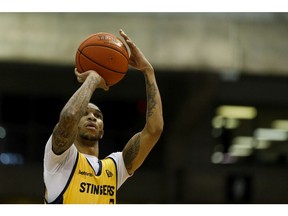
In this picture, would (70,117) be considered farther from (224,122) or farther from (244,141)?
(244,141)

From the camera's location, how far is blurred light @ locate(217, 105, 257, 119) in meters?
14.4

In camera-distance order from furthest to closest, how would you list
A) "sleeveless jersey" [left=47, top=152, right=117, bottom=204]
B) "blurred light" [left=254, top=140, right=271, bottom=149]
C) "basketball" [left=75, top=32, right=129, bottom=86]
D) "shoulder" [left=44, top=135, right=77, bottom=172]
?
"blurred light" [left=254, top=140, right=271, bottom=149], "basketball" [left=75, top=32, right=129, bottom=86], "sleeveless jersey" [left=47, top=152, right=117, bottom=204], "shoulder" [left=44, top=135, right=77, bottom=172]

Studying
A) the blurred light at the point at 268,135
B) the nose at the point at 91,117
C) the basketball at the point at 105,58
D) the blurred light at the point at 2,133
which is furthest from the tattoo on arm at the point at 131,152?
the blurred light at the point at 268,135

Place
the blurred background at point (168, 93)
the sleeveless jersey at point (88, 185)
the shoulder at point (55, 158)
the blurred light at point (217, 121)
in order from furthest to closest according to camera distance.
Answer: the blurred light at point (217, 121) → the blurred background at point (168, 93) → the sleeveless jersey at point (88, 185) → the shoulder at point (55, 158)

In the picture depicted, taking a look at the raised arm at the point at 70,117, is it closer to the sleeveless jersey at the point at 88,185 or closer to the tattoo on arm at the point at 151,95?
the sleeveless jersey at the point at 88,185

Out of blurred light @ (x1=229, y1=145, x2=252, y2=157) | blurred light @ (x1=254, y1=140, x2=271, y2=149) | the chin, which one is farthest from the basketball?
blurred light @ (x1=254, y1=140, x2=271, y2=149)

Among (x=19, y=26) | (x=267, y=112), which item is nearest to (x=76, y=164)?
(x=19, y=26)

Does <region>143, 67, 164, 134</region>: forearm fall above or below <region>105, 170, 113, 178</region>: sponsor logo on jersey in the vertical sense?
above

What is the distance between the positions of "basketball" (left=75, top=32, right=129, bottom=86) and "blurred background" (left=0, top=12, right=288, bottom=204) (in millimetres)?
9322

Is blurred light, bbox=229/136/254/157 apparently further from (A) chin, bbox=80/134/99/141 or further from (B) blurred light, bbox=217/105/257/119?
(A) chin, bbox=80/134/99/141

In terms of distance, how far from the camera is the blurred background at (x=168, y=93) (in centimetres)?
1359

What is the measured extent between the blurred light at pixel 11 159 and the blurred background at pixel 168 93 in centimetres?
3

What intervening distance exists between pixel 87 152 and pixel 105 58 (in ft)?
2.19

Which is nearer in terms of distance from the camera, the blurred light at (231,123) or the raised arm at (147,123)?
the raised arm at (147,123)
